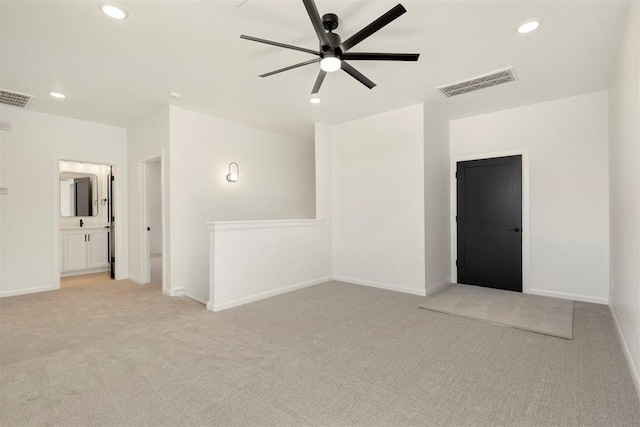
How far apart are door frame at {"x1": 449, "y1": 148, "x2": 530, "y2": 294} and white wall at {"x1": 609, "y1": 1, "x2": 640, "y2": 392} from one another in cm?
133

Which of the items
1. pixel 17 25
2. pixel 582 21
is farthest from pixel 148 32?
pixel 582 21

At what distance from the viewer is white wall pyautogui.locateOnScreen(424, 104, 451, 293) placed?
4.54 m

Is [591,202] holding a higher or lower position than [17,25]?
lower

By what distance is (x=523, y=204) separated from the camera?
4.59 meters

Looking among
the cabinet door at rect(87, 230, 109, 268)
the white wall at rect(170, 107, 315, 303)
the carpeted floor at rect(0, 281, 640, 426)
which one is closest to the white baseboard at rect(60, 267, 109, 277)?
the cabinet door at rect(87, 230, 109, 268)

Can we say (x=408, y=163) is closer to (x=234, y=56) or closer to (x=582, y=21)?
(x=582, y=21)

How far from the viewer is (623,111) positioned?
275cm

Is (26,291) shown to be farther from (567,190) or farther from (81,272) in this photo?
(567,190)

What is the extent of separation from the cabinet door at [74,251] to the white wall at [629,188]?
7748mm

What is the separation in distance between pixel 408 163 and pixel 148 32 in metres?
3.45

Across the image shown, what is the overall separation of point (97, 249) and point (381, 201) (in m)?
5.63

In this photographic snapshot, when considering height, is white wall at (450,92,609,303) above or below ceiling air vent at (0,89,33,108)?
below

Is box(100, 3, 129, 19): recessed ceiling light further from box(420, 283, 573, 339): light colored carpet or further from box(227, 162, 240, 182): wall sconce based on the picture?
box(420, 283, 573, 339): light colored carpet

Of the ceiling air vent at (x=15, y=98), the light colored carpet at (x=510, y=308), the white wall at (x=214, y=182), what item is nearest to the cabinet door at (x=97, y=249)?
the ceiling air vent at (x=15, y=98)
